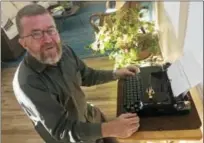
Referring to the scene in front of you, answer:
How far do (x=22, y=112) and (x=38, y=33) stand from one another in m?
1.90

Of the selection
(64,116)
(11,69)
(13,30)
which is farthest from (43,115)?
(13,30)

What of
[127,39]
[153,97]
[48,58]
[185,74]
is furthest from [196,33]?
[127,39]

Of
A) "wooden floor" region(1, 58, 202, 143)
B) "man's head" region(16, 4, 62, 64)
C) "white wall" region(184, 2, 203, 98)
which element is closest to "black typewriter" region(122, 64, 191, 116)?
"white wall" region(184, 2, 203, 98)

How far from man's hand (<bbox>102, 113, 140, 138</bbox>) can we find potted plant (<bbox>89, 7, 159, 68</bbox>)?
0.97m

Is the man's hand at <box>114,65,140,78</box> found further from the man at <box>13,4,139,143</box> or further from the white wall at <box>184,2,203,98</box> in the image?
the white wall at <box>184,2,203,98</box>

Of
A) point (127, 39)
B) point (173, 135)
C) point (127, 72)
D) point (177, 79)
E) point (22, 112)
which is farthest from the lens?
point (22, 112)

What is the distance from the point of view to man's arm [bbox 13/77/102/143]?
1.28 metres

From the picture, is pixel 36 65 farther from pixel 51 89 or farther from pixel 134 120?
pixel 134 120

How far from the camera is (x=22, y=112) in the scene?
308 cm

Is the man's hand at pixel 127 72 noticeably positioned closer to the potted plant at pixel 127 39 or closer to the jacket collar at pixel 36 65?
the jacket collar at pixel 36 65

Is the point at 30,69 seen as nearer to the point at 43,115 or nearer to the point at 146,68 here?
the point at 43,115

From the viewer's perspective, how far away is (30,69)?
4.49 feet

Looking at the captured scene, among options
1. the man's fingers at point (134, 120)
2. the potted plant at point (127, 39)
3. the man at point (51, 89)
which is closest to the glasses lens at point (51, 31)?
the man at point (51, 89)

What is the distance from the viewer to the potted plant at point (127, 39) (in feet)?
7.23
